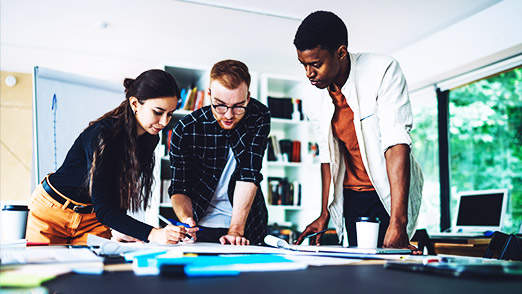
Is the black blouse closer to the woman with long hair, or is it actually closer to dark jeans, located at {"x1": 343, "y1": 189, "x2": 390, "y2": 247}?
the woman with long hair

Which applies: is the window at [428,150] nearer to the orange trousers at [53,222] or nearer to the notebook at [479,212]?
the notebook at [479,212]

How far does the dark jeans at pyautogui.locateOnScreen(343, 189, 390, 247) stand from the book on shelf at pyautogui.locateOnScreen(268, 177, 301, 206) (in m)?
2.69

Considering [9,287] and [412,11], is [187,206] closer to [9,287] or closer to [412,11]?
[9,287]

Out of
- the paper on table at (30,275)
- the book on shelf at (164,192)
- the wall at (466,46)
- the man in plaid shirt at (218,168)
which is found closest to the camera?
the paper on table at (30,275)

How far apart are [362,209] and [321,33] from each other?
691 mm

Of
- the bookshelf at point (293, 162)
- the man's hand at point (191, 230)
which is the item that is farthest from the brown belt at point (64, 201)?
the bookshelf at point (293, 162)

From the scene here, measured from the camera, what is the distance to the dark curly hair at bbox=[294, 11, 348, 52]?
5.08ft

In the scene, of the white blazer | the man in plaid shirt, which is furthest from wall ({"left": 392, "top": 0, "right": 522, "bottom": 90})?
the man in plaid shirt

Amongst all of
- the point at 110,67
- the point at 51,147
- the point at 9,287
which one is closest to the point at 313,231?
the point at 9,287

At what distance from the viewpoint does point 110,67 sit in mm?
5027

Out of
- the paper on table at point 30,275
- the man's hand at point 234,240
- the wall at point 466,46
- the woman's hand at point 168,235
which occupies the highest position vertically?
the wall at point 466,46

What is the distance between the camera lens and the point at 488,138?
13.4ft

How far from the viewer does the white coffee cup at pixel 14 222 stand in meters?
1.39

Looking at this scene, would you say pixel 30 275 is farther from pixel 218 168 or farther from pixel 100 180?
pixel 218 168
